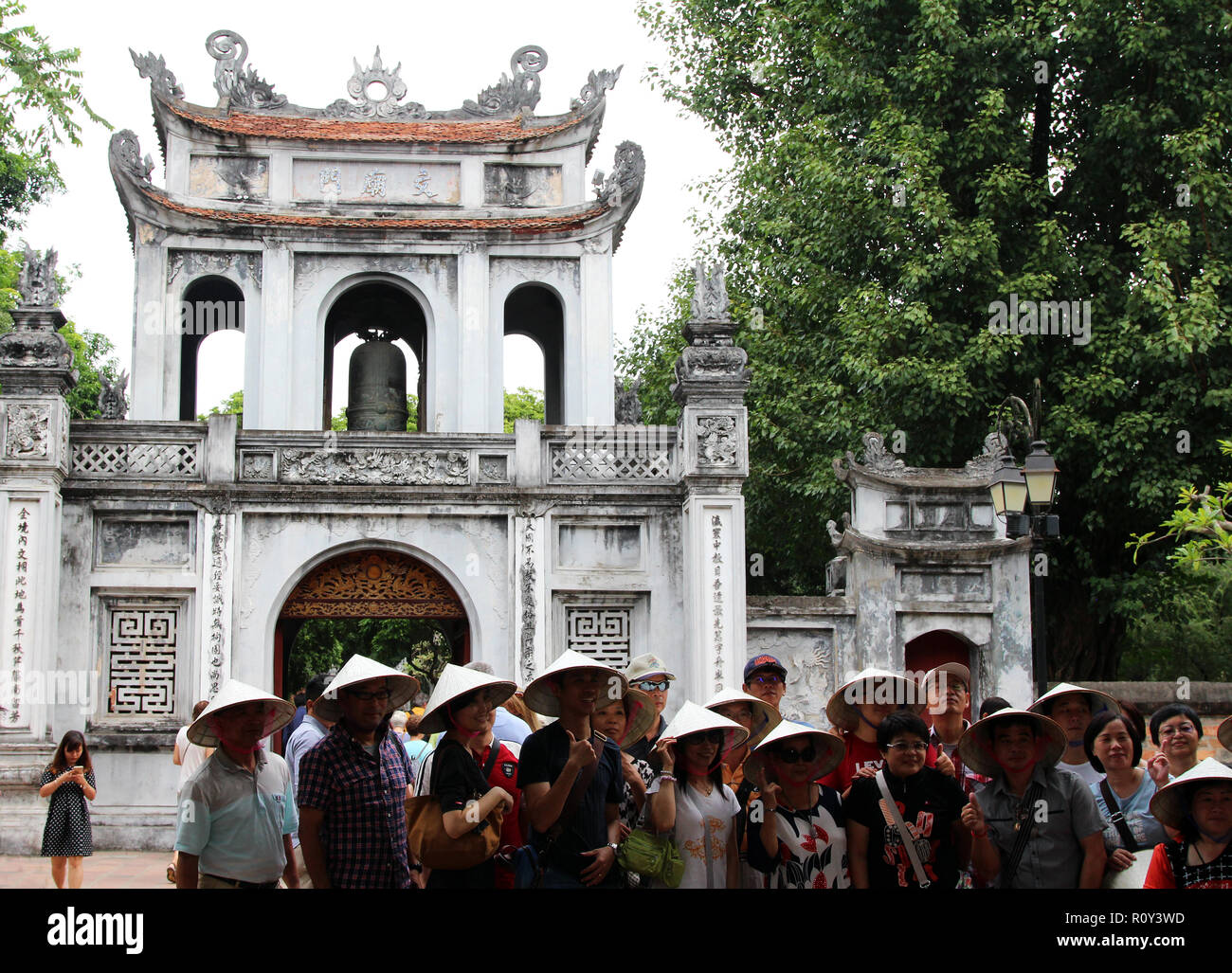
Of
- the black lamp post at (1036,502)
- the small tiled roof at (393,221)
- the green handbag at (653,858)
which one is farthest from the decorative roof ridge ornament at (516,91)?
the green handbag at (653,858)

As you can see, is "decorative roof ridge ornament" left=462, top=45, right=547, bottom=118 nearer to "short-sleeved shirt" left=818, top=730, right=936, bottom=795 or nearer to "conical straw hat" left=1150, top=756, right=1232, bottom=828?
"short-sleeved shirt" left=818, top=730, right=936, bottom=795

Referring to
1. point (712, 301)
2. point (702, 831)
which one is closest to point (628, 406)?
point (712, 301)

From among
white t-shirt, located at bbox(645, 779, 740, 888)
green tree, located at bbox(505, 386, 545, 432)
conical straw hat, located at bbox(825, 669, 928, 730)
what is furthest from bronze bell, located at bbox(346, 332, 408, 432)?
green tree, located at bbox(505, 386, 545, 432)

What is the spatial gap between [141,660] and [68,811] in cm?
410

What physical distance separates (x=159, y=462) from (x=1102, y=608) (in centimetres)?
1344

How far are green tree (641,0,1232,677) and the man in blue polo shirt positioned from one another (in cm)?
1471

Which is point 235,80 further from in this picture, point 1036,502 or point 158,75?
point 1036,502

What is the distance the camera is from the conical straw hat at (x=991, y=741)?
21.2ft

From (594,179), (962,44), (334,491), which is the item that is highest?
(962,44)

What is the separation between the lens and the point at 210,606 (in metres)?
15.1

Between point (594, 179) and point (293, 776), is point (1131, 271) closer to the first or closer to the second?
point (594, 179)

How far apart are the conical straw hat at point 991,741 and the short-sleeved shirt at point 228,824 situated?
332 centimetres
